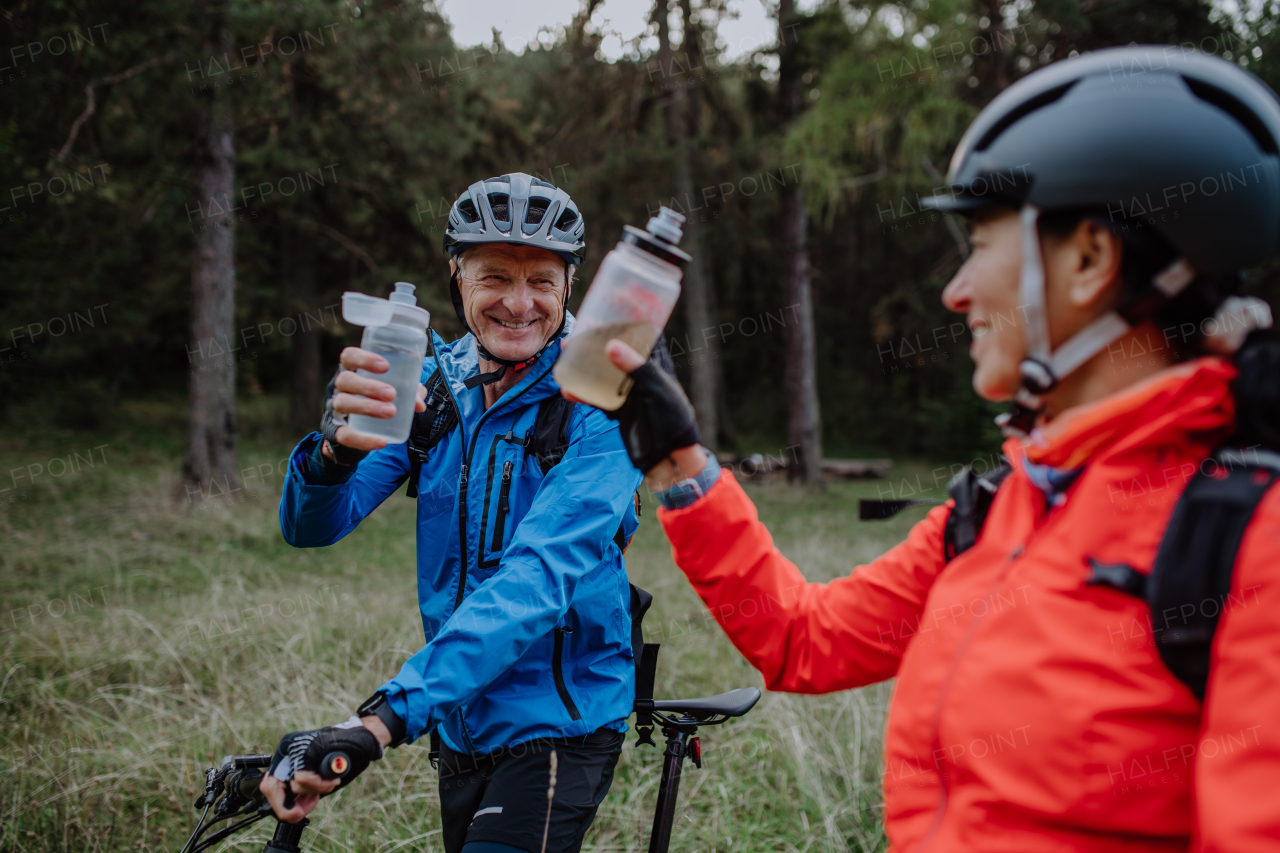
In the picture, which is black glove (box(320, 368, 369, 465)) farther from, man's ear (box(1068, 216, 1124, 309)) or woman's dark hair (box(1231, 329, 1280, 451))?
woman's dark hair (box(1231, 329, 1280, 451))

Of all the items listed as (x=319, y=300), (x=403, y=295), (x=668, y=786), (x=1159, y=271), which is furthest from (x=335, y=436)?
(x=319, y=300)

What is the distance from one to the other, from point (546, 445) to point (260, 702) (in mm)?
3462

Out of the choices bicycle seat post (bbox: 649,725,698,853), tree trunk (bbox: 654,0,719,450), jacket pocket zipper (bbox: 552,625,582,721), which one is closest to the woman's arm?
jacket pocket zipper (bbox: 552,625,582,721)

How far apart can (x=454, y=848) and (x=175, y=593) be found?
641cm

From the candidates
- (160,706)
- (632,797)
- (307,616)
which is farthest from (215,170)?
(632,797)

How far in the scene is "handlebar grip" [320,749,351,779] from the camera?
1.58 metres

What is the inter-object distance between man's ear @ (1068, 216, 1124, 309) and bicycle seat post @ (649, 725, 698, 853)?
1841mm

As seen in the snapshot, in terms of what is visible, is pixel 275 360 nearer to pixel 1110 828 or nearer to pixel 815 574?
pixel 815 574

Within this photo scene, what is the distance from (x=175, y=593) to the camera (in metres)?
7.50

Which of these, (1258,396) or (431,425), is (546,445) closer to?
(431,425)

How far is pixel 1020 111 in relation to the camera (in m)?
1.45

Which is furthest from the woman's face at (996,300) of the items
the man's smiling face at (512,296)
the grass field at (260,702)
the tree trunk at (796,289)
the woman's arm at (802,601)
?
the tree trunk at (796,289)

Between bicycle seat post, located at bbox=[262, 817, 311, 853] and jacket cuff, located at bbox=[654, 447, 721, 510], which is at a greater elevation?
jacket cuff, located at bbox=[654, 447, 721, 510]

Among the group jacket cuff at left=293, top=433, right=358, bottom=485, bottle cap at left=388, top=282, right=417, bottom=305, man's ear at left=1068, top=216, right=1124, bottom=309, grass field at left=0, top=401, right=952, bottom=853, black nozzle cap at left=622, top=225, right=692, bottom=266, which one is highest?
bottle cap at left=388, top=282, right=417, bottom=305
